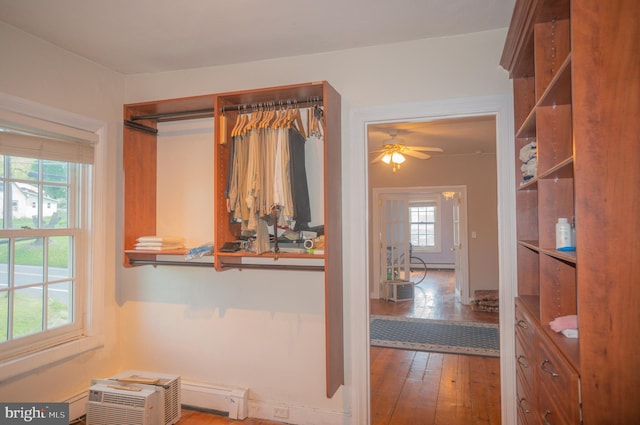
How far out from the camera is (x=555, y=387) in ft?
4.80

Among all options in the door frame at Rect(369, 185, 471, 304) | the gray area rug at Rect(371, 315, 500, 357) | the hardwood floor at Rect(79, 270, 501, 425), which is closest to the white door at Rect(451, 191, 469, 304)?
the door frame at Rect(369, 185, 471, 304)

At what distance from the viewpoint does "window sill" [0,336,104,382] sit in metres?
2.44

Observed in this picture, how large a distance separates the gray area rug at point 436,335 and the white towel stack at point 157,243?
2739 mm

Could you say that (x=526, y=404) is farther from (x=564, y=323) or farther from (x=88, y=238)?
(x=88, y=238)

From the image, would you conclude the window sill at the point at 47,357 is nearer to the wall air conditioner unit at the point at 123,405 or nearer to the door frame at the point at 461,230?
the wall air conditioner unit at the point at 123,405

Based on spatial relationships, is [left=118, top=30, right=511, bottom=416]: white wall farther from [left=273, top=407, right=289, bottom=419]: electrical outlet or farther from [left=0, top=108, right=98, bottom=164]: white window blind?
[left=0, top=108, right=98, bottom=164]: white window blind

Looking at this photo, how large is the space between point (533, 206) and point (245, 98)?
1.93 m

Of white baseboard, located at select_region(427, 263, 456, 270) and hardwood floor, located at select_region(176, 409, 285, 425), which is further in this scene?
white baseboard, located at select_region(427, 263, 456, 270)

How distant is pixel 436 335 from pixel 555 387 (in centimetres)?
373

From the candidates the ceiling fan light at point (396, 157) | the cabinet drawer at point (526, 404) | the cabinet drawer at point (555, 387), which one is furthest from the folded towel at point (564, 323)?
the ceiling fan light at point (396, 157)

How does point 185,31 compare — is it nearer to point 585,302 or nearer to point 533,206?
point 533,206

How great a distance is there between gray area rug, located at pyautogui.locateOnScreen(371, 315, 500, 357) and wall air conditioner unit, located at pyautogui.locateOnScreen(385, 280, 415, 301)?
3.97ft

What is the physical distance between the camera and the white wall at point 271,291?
2598 mm

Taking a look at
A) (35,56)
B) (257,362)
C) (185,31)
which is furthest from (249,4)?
(257,362)
